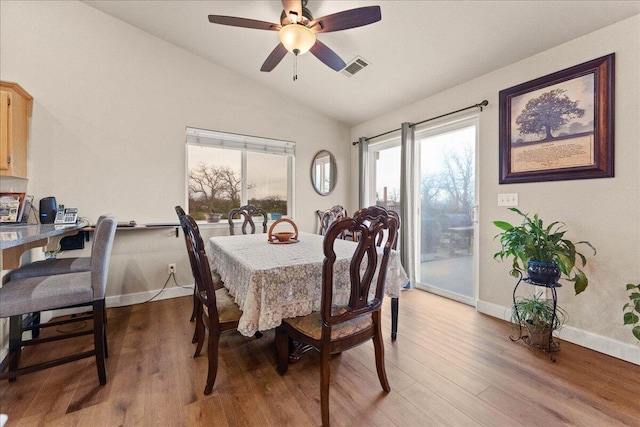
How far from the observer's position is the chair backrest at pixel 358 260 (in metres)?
1.28

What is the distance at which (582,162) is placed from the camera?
215 centimetres

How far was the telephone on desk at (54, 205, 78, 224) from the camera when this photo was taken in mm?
2514

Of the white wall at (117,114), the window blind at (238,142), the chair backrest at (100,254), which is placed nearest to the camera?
the chair backrest at (100,254)

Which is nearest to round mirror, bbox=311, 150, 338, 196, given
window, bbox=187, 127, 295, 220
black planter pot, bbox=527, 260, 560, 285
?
window, bbox=187, 127, 295, 220

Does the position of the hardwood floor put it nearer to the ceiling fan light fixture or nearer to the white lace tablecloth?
the white lace tablecloth

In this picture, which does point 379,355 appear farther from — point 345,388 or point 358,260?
point 358,260

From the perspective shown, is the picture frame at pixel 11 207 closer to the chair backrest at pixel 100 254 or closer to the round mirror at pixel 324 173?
the chair backrest at pixel 100 254

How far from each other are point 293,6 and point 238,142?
218 cm

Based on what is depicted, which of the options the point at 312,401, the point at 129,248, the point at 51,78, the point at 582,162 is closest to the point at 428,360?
the point at 312,401

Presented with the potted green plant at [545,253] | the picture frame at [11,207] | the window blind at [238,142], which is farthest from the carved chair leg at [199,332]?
the potted green plant at [545,253]

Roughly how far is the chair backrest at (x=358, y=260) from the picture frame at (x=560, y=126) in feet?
5.85

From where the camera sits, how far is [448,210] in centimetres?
329

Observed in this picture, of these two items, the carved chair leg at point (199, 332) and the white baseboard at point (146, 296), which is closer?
the carved chair leg at point (199, 332)

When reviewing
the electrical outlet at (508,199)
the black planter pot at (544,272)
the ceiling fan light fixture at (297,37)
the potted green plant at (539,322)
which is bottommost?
the potted green plant at (539,322)
